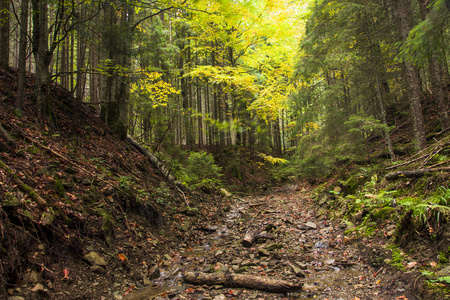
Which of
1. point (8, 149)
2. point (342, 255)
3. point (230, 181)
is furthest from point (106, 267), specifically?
point (230, 181)

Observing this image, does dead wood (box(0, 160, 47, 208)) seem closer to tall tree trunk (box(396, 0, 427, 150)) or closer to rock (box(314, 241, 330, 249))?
rock (box(314, 241, 330, 249))

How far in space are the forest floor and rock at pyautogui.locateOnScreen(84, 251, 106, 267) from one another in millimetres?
15

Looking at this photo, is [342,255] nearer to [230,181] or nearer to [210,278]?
[210,278]

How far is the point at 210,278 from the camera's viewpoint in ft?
12.9

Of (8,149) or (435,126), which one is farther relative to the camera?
(435,126)

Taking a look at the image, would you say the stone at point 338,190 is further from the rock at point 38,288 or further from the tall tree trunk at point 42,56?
the tall tree trunk at point 42,56

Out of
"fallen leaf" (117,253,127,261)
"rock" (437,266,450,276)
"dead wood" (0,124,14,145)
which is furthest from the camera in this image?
"dead wood" (0,124,14,145)

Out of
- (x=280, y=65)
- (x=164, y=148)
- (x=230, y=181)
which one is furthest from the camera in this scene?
(x=280, y=65)

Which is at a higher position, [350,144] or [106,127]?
[106,127]

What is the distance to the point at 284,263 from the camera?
14.4 feet

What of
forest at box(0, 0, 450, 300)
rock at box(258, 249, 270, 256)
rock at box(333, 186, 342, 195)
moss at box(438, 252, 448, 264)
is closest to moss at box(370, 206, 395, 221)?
forest at box(0, 0, 450, 300)

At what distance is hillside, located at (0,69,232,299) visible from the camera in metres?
2.96

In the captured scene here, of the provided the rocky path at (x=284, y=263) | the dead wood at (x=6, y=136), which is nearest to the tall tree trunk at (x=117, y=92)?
the dead wood at (x=6, y=136)

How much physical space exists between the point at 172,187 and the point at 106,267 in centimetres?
467
